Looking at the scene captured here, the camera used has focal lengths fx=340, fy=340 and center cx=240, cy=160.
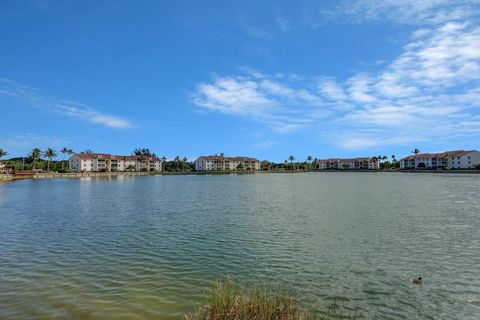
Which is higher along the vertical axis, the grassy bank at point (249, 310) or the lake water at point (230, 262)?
the grassy bank at point (249, 310)

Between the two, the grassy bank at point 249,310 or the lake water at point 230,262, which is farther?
the lake water at point 230,262

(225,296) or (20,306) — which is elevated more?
(225,296)

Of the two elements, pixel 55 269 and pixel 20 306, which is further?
pixel 55 269

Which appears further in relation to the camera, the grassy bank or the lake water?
the lake water

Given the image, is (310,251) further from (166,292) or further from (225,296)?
(225,296)

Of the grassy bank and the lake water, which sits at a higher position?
the grassy bank

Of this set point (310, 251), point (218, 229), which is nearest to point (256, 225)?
point (218, 229)

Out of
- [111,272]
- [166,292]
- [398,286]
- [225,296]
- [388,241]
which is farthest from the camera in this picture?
[388,241]

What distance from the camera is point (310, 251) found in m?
18.0

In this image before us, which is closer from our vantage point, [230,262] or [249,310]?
[249,310]

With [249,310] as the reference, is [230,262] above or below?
below

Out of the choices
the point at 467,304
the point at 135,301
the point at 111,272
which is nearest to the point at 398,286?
the point at 467,304

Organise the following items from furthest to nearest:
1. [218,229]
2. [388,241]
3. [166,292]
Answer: [218,229] < [388,241] < [166,292]

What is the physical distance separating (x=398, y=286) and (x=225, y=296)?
7339 millimetres
